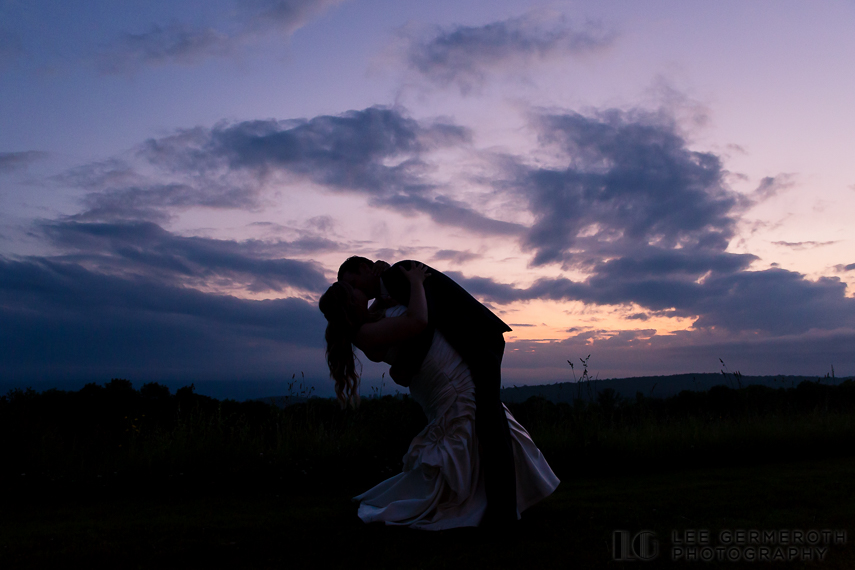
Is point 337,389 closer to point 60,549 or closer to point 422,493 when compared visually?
point 422,493

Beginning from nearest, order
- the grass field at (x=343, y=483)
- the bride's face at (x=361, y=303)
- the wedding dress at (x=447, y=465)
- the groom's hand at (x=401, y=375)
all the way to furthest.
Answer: the grass field at (x=343, y=483) < the wedding dress at (x=447, y=465) < the bride's face at (x=361, y=303) < the groom's hand at (x=401, y=375)

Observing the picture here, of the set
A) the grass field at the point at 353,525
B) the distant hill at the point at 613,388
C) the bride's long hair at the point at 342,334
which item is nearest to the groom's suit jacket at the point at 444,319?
the bride's long hair at the point at 342,334

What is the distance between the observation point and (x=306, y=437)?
6.73 metres

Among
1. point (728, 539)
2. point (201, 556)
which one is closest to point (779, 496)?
point (728, 539)

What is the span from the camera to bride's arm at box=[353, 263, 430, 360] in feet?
12.5

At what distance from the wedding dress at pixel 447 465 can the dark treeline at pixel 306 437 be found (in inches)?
88.4

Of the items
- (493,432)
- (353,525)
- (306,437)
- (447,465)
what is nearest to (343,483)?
(306,437)

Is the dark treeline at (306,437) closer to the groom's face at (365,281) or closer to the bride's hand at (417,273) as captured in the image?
the groom's face at (365,281)

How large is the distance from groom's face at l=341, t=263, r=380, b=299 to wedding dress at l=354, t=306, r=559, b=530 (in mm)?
308

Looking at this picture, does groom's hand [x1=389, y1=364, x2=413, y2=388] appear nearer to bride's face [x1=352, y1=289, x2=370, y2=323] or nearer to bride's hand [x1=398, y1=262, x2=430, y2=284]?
bride's face [x1=352, y1=289, x2=370, y2=323]

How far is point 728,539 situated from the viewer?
138 inches

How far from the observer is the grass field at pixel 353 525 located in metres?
3.22

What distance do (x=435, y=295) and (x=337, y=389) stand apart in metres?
1.10

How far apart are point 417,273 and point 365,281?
593 millimetres
